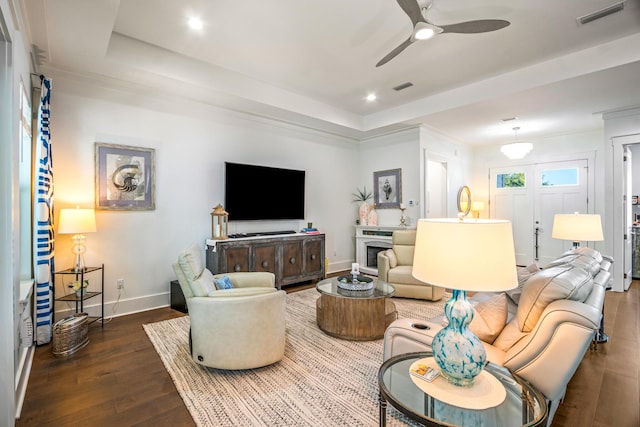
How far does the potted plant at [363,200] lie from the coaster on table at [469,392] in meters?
5.07

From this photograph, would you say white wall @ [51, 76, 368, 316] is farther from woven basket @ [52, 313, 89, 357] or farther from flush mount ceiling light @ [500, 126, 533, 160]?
flush mount ceiling light @ [500, 126, 533, 160]

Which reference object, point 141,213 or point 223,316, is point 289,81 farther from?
point 223,316

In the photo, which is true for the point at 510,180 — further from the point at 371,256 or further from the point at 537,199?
the point at 371,256

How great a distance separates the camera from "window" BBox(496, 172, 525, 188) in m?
6.94

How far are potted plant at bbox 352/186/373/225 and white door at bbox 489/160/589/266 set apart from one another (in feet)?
10.3

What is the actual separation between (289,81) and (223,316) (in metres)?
3.40

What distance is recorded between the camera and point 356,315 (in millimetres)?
3051

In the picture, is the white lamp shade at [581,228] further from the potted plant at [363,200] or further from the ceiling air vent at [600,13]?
the potted plant at [363,200]

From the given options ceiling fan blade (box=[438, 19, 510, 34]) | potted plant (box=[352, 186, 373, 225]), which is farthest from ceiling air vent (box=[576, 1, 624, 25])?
potted plant (box=[352, 186, 373, 225])

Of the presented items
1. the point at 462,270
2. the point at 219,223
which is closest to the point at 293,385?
the point at 462,270

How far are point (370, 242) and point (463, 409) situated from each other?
16.6 ft

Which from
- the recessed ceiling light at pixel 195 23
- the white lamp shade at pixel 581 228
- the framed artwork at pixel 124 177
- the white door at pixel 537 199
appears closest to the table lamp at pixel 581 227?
the white lamp shade at pixel 581 228

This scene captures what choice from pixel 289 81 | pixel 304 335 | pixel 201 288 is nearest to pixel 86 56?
pixel 289 81

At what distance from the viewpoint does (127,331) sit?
3.31 m
